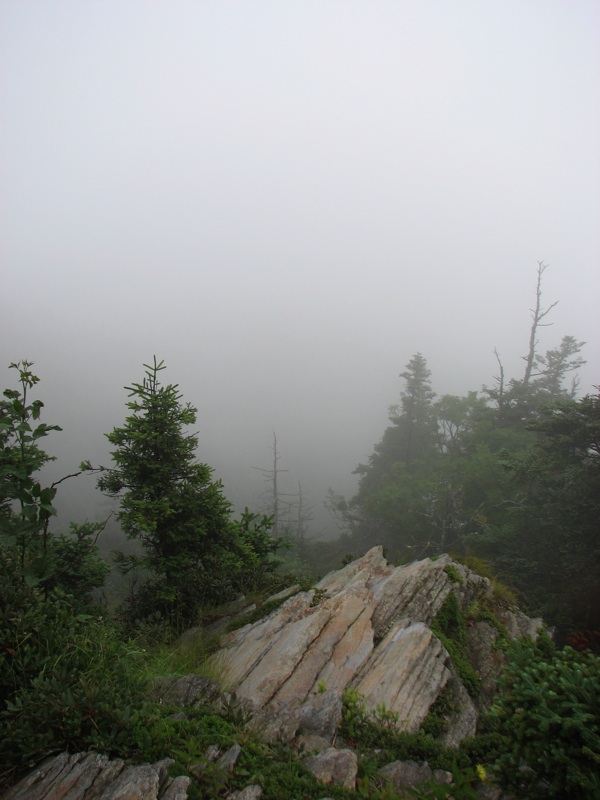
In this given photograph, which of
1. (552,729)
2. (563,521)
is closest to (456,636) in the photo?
(552,729)

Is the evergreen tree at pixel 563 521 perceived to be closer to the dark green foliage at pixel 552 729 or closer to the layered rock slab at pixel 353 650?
the layered rock slab at pixel 353 650

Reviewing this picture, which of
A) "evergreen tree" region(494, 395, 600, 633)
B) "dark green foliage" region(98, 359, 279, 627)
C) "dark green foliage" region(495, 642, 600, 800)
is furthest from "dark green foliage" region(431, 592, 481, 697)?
"evergreen tree" region(494, 395, 600, 633)

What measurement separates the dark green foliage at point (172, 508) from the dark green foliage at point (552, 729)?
270 inches

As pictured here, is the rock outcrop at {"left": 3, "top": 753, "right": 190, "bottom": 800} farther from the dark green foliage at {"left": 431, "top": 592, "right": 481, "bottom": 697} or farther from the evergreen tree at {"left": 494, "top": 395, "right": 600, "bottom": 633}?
the evergreen tree at {"left": 494, "top": 395, "right": 600, "bottom": 633}

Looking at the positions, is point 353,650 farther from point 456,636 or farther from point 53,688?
point 53,688

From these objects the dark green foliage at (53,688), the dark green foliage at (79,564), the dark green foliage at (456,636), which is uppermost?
the dark green foliage at (53,688)

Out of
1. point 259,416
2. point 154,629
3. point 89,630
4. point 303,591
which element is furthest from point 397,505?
point 259,416

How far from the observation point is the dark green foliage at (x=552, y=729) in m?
2.78

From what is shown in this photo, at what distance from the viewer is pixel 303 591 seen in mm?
9484

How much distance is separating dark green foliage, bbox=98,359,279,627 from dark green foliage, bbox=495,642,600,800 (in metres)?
6.87

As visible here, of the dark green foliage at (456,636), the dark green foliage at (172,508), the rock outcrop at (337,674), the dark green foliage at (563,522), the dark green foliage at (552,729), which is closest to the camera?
the dark green foliage at (552,729)

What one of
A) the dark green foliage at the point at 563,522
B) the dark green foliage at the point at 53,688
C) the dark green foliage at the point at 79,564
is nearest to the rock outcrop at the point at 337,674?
the dark green foliage at the point at 53,688

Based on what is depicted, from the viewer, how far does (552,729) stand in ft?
10.0

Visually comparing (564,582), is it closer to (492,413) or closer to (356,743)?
(356,743)
